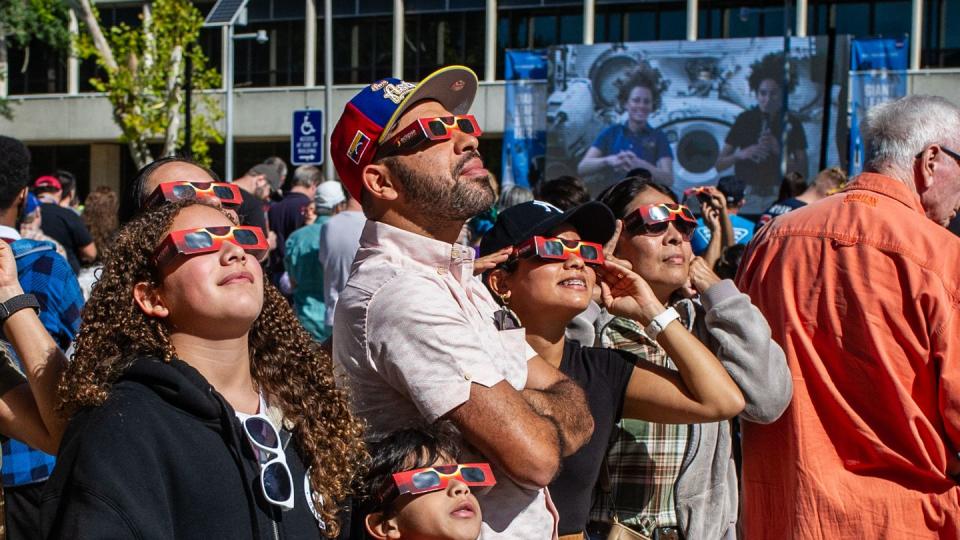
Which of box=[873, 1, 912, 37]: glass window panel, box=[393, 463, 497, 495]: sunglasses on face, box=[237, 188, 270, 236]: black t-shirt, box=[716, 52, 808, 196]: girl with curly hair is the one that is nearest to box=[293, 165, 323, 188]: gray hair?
box=[237, 188, 270, 236]: black t-shirt

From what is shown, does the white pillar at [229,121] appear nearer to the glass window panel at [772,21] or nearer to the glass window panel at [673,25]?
the glass window panel at [673,25]

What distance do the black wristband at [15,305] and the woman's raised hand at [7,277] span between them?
1 centimetres

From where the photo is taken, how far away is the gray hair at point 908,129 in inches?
158

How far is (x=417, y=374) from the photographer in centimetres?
300

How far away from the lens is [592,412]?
12.1 ft

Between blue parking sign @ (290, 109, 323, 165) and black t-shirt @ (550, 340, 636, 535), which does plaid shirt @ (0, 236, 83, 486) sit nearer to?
black t-shirt @ (550, 340, 636, 535)

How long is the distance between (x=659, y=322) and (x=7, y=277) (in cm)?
194

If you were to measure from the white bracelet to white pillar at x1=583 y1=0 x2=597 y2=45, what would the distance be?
3284 cm

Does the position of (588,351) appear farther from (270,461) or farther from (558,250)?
(270,461)

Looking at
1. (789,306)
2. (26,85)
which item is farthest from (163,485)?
(26,85)

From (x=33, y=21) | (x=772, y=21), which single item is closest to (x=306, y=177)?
(x=33, y=21)

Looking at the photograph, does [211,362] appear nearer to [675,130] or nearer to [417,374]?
[417,374]

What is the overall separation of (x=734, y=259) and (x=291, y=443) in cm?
451

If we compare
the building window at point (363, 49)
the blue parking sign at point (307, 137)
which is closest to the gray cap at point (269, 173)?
the blue parking sign at point (307, 137)
